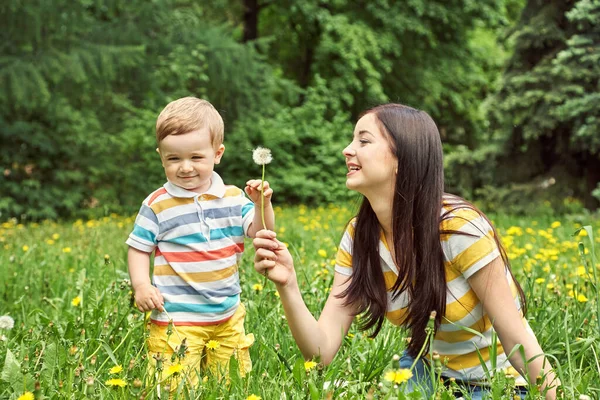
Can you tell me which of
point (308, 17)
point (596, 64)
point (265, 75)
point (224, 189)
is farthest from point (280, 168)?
point (224, 189)

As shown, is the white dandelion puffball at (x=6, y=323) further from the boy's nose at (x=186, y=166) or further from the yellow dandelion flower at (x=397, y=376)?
the yellow dandelion flower at (x=397, y=376)

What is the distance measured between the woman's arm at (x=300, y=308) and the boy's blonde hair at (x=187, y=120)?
462mm

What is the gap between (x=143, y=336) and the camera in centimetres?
215

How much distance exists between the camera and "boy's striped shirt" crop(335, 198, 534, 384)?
1.98m

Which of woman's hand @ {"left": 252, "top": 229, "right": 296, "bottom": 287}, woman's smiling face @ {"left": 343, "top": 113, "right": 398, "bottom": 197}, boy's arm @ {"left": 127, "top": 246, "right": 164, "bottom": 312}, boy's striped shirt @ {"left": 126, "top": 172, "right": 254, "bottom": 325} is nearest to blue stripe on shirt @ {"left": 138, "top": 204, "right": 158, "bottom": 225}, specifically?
boy's striped shirt @ {"left": 126, "top": 172, "right": 254, "bottom": 325}

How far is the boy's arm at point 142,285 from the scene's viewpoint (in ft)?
6.59

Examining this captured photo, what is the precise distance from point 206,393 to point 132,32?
8.73m

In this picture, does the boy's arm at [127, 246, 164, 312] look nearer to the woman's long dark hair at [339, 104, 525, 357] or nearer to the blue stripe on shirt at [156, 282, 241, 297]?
the blue stripe on shirt at [156, 282, 241, 297]

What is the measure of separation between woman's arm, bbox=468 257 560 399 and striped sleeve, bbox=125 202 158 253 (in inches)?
39.1

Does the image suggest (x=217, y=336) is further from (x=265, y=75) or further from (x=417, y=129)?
(x=265, y=75)

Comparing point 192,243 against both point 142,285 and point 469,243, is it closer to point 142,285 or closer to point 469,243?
point 142,285

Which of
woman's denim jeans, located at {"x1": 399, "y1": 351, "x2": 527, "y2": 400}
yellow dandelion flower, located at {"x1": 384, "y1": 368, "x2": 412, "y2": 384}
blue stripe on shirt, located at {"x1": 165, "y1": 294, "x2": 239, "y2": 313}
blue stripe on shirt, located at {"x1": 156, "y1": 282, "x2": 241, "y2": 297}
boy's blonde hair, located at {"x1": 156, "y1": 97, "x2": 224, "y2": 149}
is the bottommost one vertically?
woman's denim jeans, located at {"x1": 399, "y1": 351, "x2": 527, "y2": 400}

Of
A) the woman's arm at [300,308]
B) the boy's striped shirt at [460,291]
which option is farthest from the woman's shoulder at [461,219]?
the woman's arm at [300,308]

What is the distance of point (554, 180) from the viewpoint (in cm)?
879
